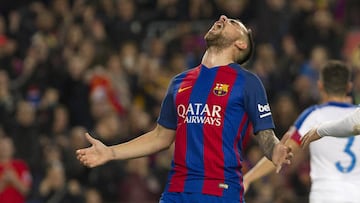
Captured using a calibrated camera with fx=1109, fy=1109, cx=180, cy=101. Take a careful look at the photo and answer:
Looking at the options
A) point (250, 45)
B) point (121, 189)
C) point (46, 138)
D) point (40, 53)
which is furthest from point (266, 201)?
point (250, 45)

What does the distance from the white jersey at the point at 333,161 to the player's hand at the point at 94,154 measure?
1916 mm

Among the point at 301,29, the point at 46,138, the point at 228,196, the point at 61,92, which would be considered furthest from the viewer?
the point at 301,29

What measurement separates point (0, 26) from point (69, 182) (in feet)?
12.4

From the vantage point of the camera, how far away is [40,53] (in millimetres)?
16609

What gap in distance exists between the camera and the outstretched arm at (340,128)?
7.41 m

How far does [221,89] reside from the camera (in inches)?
298

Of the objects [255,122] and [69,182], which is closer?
[255,122]

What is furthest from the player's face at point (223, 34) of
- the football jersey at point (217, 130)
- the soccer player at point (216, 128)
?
the football jersey at point (217, 130)

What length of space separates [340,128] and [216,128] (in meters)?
0.84

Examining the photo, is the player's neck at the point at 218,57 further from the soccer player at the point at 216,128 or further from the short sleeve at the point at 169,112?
the short sleeve at the point at 169,112

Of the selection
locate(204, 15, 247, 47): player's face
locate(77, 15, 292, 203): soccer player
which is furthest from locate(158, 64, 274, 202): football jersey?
locate(204, 15, 247, 47): player's face

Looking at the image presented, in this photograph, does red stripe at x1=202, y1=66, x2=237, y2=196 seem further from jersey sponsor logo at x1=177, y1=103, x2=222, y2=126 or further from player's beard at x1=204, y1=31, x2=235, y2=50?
player's beard at x1=204, y1=31, x2=235, y2=50

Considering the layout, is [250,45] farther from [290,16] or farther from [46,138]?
[290,16]

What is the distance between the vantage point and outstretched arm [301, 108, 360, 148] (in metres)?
7.41
